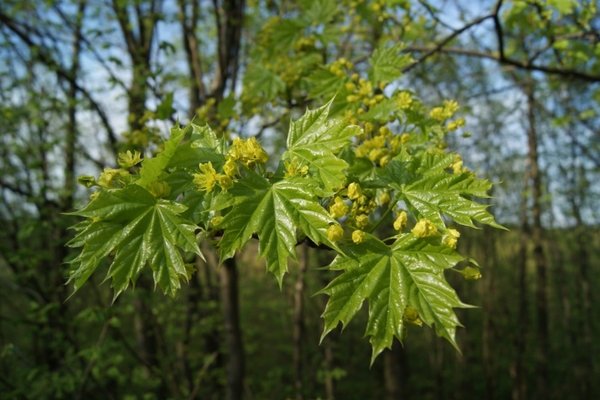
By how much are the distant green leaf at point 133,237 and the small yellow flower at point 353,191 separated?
19.0 inches

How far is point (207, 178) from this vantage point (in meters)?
1.27

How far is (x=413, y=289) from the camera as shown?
1.23 meters

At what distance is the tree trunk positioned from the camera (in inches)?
137

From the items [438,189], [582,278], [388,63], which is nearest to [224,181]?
[438,189]

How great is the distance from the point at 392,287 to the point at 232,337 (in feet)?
8.65

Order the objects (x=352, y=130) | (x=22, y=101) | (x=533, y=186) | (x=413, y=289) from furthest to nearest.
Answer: (x=533, y=186) → (x=22, y=101) → (x=352, y=130) → (x=413, y=289)

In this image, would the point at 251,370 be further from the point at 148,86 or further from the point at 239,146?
the point at 239,146

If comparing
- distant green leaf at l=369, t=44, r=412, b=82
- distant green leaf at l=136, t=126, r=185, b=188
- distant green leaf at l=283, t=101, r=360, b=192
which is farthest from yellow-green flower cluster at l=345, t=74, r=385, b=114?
distant green leaf at l=136, t=126, r=185, b=188

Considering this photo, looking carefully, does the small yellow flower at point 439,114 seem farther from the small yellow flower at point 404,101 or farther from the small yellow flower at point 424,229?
the small yellow flower at point 424,229

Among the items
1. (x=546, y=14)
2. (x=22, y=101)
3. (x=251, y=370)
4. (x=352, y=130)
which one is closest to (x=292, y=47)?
(x=546, y=14)

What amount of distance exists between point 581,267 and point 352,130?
10416 mm

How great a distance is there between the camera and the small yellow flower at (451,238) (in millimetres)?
1262

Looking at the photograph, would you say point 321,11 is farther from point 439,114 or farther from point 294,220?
point 294,220

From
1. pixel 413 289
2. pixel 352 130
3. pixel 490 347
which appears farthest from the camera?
pixel 490 347
